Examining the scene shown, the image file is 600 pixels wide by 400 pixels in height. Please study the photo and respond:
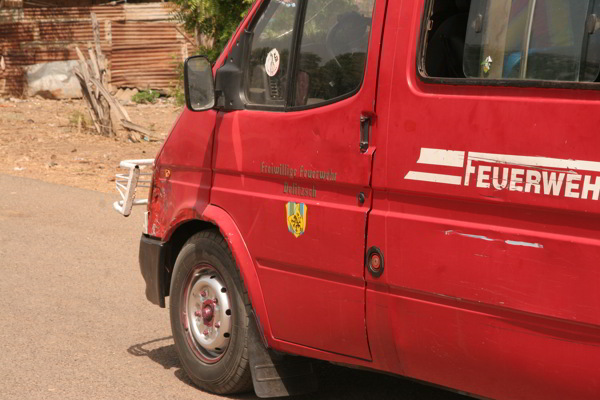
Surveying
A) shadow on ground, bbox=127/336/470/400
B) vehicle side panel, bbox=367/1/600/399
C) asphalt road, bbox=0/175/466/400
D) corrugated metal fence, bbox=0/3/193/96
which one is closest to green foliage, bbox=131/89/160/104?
corrugated metal fence, bbox=0/3/193/96

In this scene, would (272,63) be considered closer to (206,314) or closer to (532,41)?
(206,314)

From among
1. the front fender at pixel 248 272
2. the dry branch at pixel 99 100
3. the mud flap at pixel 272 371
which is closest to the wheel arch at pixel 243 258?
the front fender at pixel 248 272

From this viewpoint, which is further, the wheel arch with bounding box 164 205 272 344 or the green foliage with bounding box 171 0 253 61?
the green foliage with bounding box 171 0 253 61

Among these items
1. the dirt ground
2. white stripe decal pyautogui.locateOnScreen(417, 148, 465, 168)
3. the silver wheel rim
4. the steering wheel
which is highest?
the steering wheel

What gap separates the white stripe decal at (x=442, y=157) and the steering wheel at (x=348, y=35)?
0.62 metres

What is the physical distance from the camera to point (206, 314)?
5168 mm

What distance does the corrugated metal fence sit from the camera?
2412 cm

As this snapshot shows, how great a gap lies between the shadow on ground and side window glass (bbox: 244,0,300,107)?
1.39 m

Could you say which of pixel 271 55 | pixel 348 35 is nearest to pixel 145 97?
pixel 271 55

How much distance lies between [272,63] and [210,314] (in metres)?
1.38

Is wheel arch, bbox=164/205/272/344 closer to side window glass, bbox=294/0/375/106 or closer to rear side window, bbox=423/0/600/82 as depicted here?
side window glass, bbox=294/0/375/106

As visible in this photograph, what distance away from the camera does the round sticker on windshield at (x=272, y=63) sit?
15.5 ft

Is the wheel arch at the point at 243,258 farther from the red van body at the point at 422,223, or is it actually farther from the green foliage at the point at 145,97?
the green foliage at the point at 145,97

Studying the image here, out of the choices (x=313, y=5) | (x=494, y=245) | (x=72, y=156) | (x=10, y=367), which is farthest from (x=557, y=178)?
(x=72, y=156)
